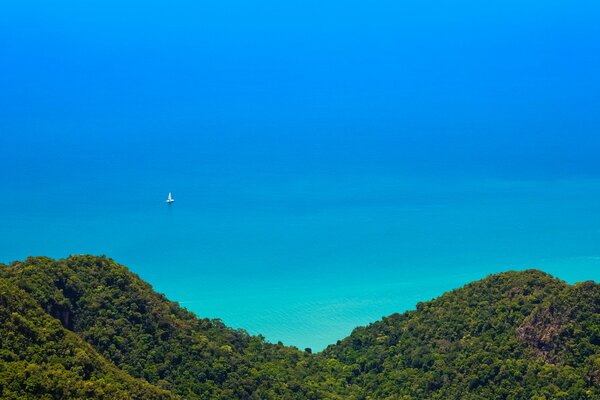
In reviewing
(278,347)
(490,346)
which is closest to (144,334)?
(278,347)

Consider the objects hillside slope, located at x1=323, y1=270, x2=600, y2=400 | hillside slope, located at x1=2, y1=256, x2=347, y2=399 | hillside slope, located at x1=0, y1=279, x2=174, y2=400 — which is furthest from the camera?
hillside slope, located at x1=323, y1=270, x2=600, y2=400

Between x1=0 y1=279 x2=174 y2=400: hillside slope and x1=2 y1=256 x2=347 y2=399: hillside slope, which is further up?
x1=2 y1=256 x2=347 y2=399: hillside slope

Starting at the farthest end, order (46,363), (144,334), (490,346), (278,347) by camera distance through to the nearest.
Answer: (278,347) → (490,346) → (144,334) → (46,363)

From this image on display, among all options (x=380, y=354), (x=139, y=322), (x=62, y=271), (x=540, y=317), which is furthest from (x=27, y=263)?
(x=540, y=317)

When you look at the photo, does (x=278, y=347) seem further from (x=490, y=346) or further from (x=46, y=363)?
(x=46, y=363)

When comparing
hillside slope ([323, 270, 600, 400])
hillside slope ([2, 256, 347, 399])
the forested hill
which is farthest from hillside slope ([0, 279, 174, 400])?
hillside slope ([323, 270, 600, 400])

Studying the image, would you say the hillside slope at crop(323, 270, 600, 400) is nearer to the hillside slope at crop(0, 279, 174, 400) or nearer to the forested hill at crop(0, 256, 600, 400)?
the forested hill at crop(0, 256, 600, 400)

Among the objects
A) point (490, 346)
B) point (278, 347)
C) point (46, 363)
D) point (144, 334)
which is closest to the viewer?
point (46, 363)

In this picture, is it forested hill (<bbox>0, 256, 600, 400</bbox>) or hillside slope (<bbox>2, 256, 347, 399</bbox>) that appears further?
hillside slope (<bbox>2, 256, 347, 399</bbox>)

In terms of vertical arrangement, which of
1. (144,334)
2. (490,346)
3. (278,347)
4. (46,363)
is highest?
(278,347)

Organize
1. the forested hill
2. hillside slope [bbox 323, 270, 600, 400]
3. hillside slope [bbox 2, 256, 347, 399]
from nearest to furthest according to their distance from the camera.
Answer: the forested hill, hillside slope [bbox 2, 256, 347, 399], hillside slope [bbox 323, 270, 600, 400]
